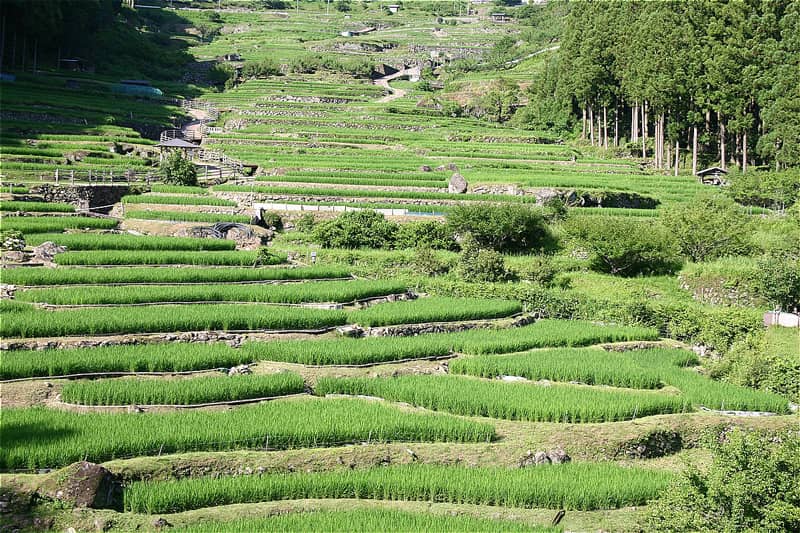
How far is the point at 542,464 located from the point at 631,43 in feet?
157

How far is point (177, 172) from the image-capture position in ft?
140

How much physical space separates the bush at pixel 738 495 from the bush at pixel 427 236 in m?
22.3

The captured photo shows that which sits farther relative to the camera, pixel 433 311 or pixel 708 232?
pixel 708 232

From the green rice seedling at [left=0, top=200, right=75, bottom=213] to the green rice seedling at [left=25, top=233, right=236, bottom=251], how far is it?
4.30m

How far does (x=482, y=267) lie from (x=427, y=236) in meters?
4.80

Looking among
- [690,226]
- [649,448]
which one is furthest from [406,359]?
[690,226]

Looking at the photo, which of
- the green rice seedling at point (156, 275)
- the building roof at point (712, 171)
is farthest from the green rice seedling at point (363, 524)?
the building roof at point (712, 171)

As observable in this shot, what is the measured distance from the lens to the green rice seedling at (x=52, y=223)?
30.8m

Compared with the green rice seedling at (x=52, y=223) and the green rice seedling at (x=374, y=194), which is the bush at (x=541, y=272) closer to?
the green rice seedling at (x=374, y=194)

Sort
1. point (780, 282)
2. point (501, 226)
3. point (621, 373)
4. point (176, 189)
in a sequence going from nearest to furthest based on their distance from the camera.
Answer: point (621, 373)
point (780, 282)
point (501, 226)
point (176, 189)

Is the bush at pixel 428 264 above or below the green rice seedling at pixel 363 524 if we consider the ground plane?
above

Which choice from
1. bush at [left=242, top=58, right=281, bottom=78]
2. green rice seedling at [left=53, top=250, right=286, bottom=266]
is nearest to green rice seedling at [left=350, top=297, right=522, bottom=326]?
green rice seedling at [left=53, top=250, right=286, bottom=266]

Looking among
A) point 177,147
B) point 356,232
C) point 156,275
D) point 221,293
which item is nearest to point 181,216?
point 356,232

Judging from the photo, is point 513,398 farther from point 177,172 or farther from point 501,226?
point 177,172
